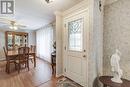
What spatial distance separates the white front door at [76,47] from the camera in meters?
2.57

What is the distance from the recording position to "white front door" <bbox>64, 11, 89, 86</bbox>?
2574 millimetres

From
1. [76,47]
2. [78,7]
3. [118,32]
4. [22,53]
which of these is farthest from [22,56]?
[118,32]

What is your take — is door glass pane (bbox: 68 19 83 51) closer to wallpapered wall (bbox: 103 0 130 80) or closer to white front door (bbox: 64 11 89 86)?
white front door (bbox: 64 11 89 86)

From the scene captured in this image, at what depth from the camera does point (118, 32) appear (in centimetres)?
218

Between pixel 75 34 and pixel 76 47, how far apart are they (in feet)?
1.27

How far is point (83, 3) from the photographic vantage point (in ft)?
8.34

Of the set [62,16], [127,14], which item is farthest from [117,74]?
[62,16]

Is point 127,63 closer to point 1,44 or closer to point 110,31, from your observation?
point 110,31

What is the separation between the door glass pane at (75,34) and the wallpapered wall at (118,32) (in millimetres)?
644

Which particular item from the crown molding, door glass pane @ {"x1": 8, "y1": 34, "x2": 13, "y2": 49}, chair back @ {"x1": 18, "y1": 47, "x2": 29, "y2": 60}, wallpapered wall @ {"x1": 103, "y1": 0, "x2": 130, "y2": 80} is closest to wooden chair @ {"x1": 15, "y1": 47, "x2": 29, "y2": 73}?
chair back @ {"x1": 18, "y1": 47, "x2": 29, "y2": 60}

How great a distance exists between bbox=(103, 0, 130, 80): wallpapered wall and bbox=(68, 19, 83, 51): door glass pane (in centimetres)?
64

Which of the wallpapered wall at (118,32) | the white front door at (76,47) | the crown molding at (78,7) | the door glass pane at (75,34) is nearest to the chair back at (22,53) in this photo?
the white front door at (76,47)

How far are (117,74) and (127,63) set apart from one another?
40cm

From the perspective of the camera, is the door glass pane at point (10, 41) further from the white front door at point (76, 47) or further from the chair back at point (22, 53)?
the white front door at point (76, 47)
